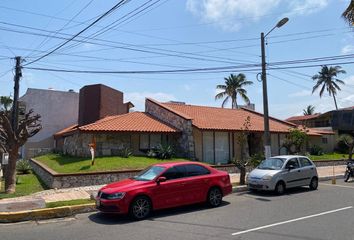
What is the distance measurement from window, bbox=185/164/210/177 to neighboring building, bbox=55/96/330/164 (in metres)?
11.2

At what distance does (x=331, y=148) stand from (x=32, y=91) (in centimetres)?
3289

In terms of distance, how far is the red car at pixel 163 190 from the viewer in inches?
398

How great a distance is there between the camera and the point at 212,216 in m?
10.4

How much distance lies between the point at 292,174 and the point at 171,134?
38.9 ft

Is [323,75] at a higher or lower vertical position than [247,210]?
higher

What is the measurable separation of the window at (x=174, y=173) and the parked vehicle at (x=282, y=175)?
4.85 meters

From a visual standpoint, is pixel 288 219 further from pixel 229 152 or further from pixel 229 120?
pixel 229 120

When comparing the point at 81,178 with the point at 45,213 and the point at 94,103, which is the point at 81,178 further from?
the point at 94,103

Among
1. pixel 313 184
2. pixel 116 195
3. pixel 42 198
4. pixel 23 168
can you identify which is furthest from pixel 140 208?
pixel 23 168

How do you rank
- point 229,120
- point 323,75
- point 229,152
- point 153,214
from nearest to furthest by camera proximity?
point 153,214
point 229,152
point 229,120
point 323,75

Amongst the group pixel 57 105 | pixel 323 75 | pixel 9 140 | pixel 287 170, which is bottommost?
pixel 287 170

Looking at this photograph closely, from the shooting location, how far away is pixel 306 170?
1628cm

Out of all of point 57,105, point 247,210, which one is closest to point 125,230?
point 247,210

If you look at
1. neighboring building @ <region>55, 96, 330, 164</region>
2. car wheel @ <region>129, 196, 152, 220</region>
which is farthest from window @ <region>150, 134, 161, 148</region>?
car wheel @ <region>129, 196, 152, 220</region>
